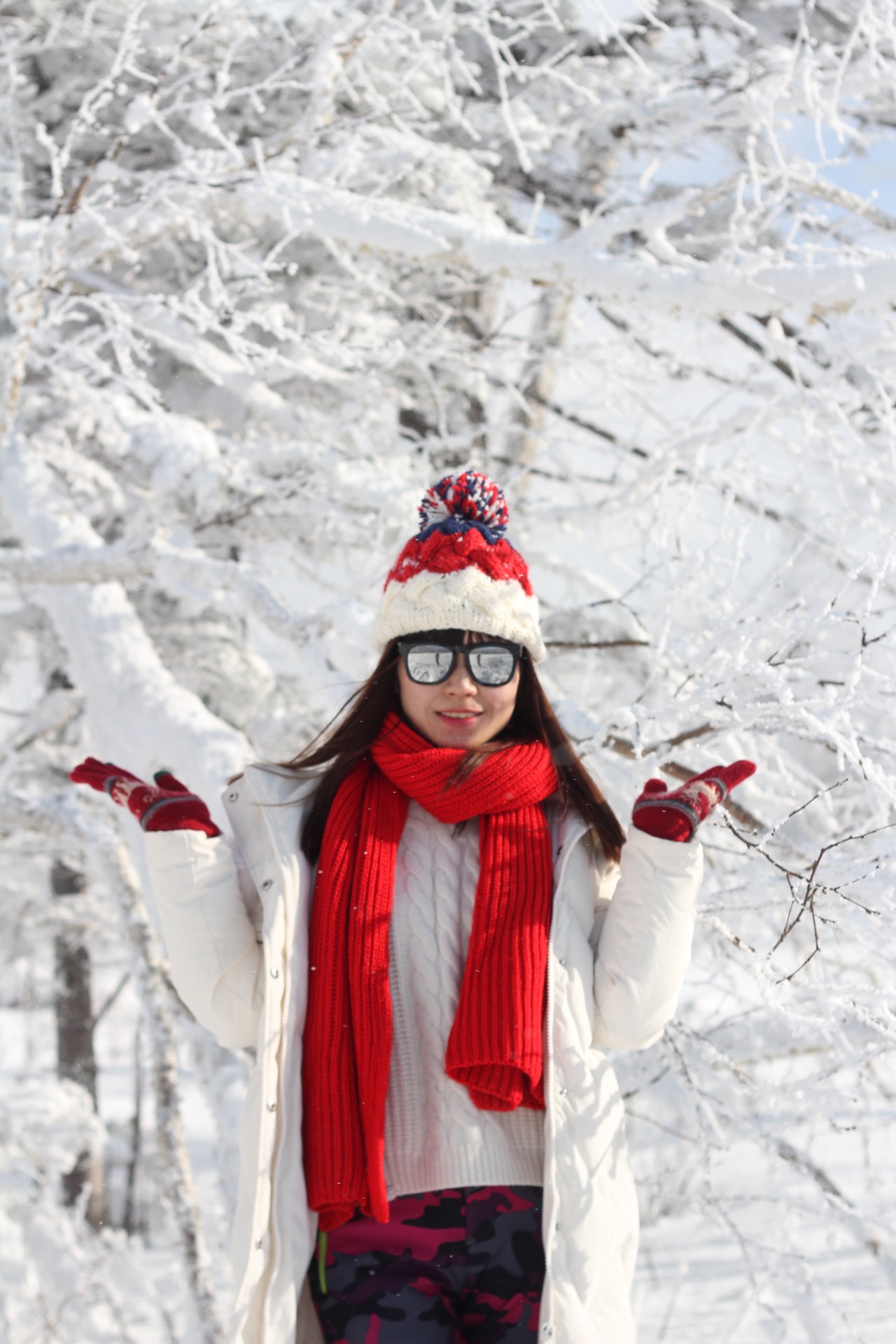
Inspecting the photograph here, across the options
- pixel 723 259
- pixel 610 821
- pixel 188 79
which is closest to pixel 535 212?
pixel 723 259

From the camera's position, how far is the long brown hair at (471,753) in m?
1.94

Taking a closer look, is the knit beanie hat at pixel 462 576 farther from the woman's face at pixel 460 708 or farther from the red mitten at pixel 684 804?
the red mitten at pixel 684 804

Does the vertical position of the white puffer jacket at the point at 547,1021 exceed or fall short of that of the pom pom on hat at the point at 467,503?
it falls short

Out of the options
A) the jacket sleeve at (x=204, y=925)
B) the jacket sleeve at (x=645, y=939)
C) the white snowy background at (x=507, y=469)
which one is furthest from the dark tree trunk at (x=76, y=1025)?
the jacket sleeve at (x=645, y=939)

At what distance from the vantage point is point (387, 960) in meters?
1.76

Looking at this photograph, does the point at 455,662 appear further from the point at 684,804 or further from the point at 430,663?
the point at 684,804

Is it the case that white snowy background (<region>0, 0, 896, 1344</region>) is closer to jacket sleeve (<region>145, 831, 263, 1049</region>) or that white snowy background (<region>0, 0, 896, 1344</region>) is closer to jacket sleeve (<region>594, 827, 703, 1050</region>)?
jacket sleeve (<region>594, 827, 703, 1050</region>)

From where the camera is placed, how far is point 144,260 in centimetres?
565

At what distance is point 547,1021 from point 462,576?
835 millimetres

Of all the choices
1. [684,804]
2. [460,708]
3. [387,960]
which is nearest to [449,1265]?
[387,960]

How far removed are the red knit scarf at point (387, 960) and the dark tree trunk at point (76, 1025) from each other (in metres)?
7.06

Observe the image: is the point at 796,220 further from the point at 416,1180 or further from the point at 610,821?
the point at 416,1180

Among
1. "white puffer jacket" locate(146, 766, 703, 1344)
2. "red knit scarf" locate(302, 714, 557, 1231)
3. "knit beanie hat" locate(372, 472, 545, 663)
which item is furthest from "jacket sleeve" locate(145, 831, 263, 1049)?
"knit beanie hat" locate(372, 472, 545, 663)

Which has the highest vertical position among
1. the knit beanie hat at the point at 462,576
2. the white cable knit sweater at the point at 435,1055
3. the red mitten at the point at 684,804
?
the knit beanie hat at the point at 462,576
